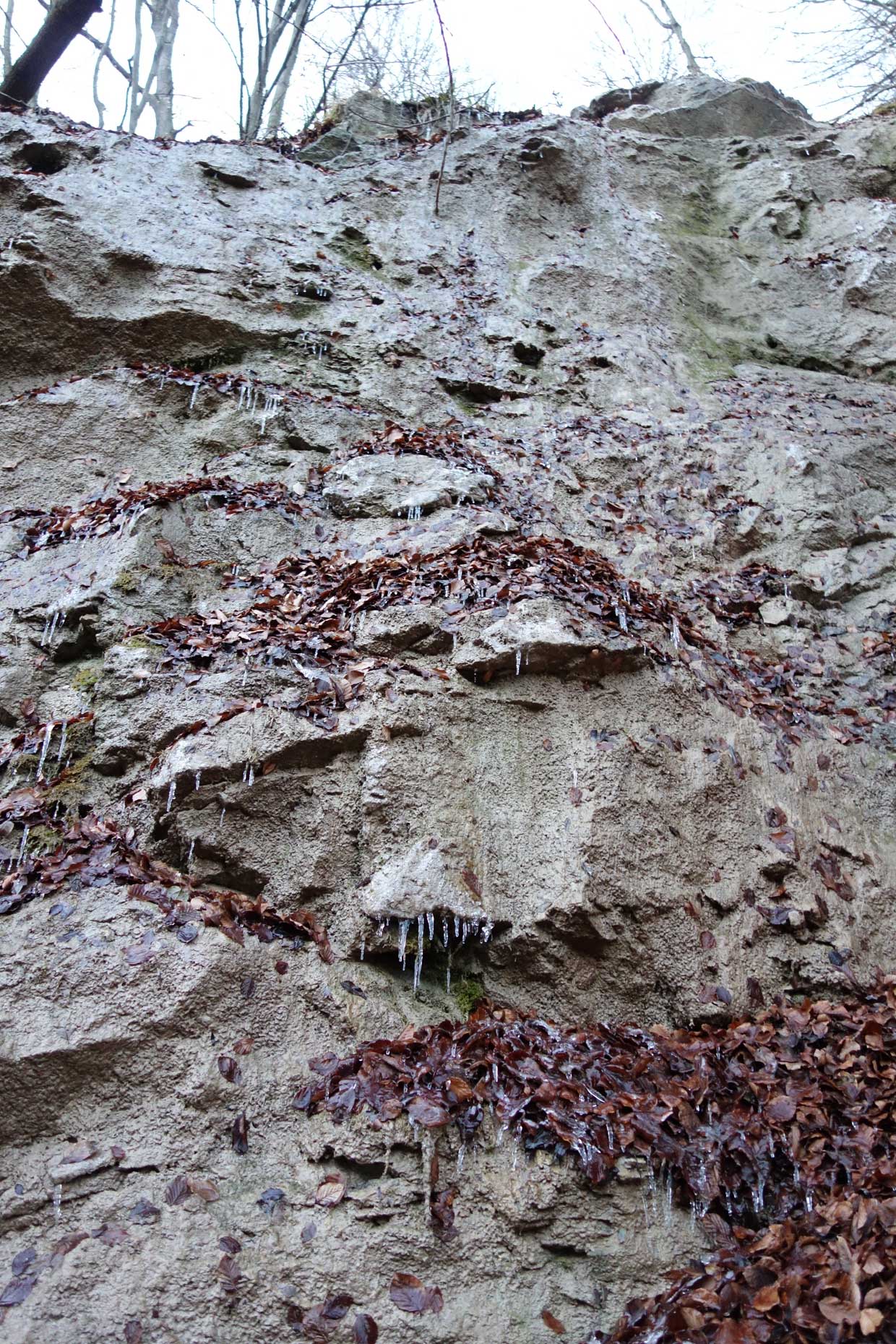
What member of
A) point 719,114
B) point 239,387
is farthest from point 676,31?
point 239,387

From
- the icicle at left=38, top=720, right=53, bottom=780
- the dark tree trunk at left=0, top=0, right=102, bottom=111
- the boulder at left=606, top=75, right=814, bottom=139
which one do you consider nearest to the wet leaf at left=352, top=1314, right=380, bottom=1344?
the icicle at left=38, top=720, right=53, bottom=780

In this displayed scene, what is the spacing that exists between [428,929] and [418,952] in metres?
0.12

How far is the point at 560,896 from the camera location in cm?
464

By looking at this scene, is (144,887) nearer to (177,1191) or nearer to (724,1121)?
(177,1191)

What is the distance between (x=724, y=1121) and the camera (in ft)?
12.6

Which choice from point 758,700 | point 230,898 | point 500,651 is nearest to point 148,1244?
point 230,898

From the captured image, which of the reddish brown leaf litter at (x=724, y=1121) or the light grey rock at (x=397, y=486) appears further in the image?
the light grey rock at (x=397, y=486)

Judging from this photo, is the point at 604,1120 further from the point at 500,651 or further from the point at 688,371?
the point at 688,371

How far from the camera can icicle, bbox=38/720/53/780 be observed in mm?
5043

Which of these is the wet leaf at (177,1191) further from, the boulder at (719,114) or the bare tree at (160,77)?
the bare tree at (160,77)

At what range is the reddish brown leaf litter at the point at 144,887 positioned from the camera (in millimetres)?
4242

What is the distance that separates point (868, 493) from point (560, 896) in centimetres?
566

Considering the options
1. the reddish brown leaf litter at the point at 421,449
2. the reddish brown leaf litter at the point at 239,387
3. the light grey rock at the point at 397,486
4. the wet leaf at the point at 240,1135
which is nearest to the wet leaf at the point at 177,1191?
the wet leaf at the point at 240,1135

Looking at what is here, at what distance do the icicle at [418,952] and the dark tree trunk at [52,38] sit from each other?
4.79 m
